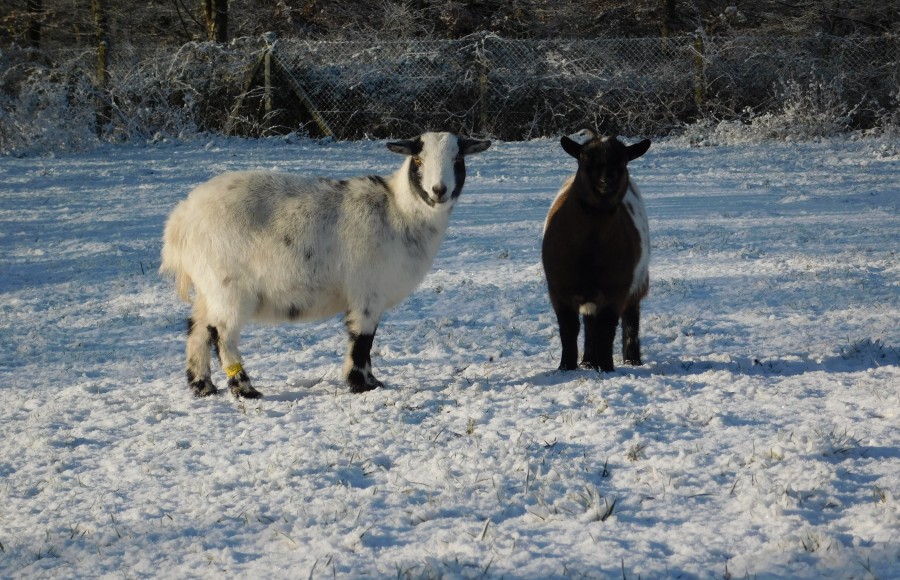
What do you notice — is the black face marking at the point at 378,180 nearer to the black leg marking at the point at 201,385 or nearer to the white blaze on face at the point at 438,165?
the white blaze on face at the point at 438,165

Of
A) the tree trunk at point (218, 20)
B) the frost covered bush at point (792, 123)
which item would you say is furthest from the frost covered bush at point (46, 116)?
the frost covered bush at point (792, 123)

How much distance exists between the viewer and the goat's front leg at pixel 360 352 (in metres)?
6.12

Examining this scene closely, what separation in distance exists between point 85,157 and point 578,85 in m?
9.74

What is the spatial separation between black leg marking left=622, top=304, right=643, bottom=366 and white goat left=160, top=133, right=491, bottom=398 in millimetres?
1508

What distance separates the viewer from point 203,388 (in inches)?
243

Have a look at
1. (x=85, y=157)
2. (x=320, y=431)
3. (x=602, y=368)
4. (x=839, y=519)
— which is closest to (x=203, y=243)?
(x=320, y=431)

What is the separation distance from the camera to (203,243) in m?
6.06

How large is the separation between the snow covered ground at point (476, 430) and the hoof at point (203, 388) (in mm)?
160

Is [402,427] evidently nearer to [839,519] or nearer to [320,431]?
[320,431]

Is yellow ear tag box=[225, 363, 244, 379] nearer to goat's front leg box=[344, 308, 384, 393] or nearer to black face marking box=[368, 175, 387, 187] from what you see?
goat's front leg box=[344, 308, 384, 393]

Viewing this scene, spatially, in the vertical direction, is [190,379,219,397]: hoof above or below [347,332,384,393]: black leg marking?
below

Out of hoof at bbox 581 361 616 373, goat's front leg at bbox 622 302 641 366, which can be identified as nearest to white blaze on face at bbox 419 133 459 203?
hoof at bbox 581 361 616 373

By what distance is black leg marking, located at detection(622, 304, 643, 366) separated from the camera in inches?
266

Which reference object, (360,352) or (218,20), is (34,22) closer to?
(218,20)
